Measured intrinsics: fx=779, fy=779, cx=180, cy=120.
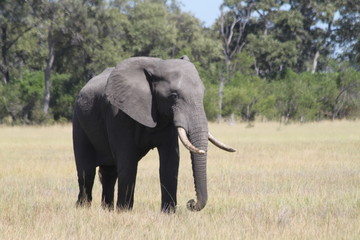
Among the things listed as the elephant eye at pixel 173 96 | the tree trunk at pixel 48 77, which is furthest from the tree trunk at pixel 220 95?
the elephant eye at pixel 173 96

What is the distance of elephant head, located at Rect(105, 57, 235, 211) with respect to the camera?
796 centimetres

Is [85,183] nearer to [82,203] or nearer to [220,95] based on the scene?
[82,203]

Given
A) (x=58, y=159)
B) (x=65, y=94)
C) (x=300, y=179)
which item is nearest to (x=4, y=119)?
(x=65, y=94)

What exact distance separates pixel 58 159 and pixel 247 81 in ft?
103

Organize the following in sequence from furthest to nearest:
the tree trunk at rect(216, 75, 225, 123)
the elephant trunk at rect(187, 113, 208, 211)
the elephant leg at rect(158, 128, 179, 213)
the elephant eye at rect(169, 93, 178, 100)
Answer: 1. the tree trunk at rect(216, 75, 225, 123)
2. the elephant leg at rect(158, 128, 179, 213)
3. the elephant eye at rect(169, 93, 178, 100)
4. the elephant trunk at rect(187, 113, 208, 211)

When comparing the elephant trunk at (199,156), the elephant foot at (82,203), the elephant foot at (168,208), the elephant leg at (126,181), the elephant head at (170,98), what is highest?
the elephant head at (170,98)

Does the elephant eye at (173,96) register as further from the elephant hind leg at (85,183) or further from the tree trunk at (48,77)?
the tree trunk at (48,77)

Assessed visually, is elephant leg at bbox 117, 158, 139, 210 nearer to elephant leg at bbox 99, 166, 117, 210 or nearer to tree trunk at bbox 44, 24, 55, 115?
elephant leg at bbox 99, 166, 117, 210

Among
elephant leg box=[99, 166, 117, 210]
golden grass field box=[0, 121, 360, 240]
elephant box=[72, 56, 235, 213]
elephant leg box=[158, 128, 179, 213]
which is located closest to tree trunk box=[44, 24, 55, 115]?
golden grass field box=[0, 121, 360, 240]

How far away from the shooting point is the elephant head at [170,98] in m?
7.96

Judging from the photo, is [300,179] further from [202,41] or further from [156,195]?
[202,41]

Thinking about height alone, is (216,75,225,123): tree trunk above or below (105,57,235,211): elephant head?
below

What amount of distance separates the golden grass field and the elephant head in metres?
0.68

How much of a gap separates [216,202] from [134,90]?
206 cm
